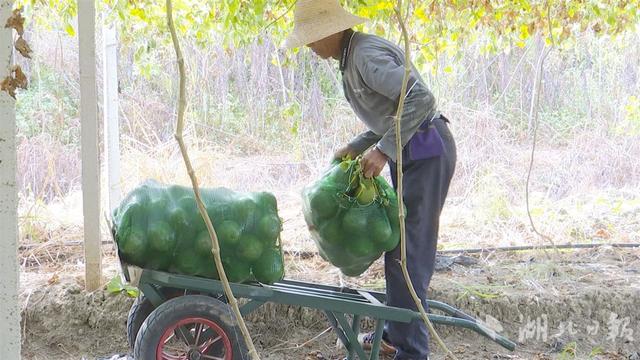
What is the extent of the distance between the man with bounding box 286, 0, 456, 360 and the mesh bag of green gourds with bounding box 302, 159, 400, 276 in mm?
95

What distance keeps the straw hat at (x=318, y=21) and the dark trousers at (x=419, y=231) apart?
0.65 metres

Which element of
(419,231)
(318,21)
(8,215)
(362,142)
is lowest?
(419,231)

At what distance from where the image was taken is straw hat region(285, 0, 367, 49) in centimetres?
325

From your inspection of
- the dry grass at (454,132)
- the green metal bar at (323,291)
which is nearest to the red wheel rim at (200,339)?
the green metal bar at (323,291)

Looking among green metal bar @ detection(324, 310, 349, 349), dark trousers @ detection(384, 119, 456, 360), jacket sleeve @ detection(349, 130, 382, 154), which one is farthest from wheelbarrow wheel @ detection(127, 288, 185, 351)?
jacket sleeve @ detection(349, 130, 382, 154)

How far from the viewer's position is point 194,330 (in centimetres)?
301

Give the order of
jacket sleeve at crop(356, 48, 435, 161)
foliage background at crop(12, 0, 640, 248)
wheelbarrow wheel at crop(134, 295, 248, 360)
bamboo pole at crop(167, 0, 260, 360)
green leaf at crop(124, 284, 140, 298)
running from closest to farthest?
bamboo pole at crop(167, 0, 260, 360), wheelbarrow wheel at crop(134, 295, 248, 360), jacket sleeve at crop(356, 48, 435, 161), green leaf at crop(124, 284, 140, 298), foliage background at crop(12, 0, 640, 248)

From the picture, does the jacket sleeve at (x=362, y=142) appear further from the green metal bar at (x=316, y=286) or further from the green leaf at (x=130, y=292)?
the green leaf at (x=130, y=292)

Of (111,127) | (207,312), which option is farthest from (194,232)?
(111,127)

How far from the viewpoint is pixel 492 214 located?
20.6 ft

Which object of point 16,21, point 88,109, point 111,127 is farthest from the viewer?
point 111,127

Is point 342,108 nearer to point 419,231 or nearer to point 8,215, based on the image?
point 419,231

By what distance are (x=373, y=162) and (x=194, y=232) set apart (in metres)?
0.86

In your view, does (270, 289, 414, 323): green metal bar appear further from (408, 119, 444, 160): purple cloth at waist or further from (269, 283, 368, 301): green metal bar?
(408, 119, 444, 160): purple cloth at waist
